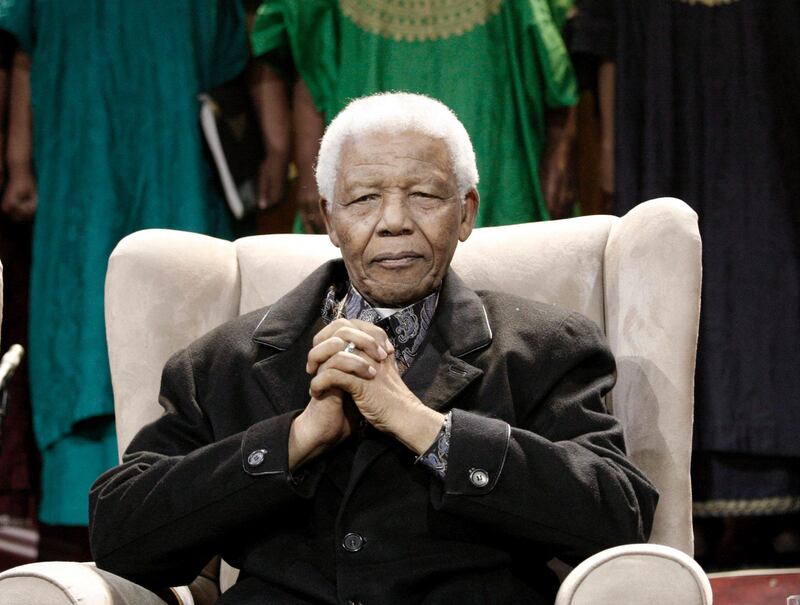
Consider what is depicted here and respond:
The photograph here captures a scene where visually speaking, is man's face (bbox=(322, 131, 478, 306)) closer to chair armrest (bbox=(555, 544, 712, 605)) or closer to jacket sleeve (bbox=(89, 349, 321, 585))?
jacket sleeve (bbox=(89, 349, 321, 585))

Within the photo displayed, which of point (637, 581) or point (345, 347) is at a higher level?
point (345, 347)

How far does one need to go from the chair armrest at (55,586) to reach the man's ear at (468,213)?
0.81 meters

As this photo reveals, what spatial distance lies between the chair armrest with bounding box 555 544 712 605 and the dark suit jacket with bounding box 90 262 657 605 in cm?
13

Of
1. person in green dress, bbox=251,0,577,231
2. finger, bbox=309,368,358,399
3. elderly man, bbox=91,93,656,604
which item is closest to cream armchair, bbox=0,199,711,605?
elderly man, bbox=91,93,656,604

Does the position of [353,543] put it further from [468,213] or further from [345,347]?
[468,213]

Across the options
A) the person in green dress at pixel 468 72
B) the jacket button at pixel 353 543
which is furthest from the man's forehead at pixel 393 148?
the person in green dress at pixel 468 72

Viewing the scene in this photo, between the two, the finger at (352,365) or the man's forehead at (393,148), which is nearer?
the finger at (352,365)

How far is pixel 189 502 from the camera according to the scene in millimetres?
1576

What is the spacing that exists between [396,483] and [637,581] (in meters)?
0.41

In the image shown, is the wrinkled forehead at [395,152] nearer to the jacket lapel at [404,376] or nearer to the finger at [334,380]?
the jacket lapel at [404,376]

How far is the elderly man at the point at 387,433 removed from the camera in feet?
5.03

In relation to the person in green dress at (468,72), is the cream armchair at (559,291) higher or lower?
lower

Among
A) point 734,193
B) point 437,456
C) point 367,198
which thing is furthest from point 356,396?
point 734,193

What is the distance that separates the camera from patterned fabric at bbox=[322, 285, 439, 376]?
179cm
